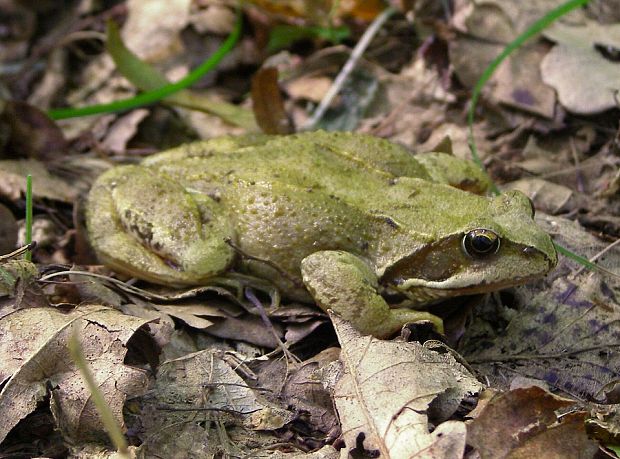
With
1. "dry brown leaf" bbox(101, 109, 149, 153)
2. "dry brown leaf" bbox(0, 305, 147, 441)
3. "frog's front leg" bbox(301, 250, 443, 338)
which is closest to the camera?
"dry brown leaf" bbox(0, 305, 147, 441)

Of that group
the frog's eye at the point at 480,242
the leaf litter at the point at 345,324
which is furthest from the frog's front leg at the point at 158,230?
the frog's eye at the point at 480,242

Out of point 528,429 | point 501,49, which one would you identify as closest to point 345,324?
point 528,429

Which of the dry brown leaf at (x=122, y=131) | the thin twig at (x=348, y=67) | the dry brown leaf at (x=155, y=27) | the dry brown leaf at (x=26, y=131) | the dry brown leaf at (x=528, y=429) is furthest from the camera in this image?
the dry brown leaf at (x=155, y=27)

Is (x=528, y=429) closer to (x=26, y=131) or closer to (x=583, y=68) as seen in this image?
(x=583, y=68)

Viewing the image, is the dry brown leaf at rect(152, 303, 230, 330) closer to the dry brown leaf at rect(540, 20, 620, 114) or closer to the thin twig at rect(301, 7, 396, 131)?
the thin twig at rect(301, 7, 396, 131)

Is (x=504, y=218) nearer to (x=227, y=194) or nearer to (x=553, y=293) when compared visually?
(x=553, y=293)

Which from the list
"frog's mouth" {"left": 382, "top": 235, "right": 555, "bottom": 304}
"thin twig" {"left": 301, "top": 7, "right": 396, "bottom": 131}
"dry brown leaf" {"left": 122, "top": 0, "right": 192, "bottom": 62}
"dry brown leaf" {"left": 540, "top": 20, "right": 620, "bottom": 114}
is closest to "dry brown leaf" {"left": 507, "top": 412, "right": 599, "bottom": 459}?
"frog's mouth" {"left": 382, "top": 235, "right": 555, "bottom": 304}

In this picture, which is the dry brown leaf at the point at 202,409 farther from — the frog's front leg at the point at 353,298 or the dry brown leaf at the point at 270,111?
the dry brown leaf at the point at 270,111

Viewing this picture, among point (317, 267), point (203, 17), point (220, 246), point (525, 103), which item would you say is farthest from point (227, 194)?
point (203, 17)
